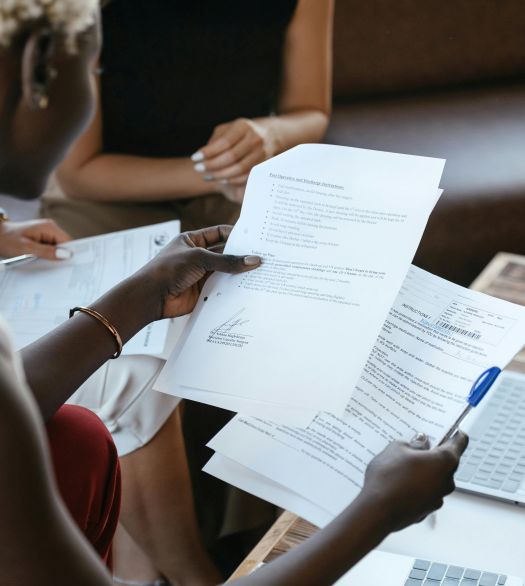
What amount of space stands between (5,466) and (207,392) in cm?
31

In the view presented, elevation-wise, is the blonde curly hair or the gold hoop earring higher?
the blonde curly hair

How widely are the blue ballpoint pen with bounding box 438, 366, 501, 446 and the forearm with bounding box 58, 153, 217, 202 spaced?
2.82ft

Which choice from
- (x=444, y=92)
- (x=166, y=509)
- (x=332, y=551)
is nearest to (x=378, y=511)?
(x=332, y=551)

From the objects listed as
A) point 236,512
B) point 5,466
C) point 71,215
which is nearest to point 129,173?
point 71,215

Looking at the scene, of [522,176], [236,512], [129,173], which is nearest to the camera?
[236,512]

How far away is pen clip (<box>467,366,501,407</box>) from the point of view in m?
0.79

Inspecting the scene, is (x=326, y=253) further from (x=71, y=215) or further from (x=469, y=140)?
(x=469, y=140)

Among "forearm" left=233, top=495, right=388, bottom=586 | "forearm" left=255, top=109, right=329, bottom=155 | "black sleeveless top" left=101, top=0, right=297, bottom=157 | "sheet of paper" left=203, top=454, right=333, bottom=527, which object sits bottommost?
"sheet of paper" left=203, top=454, right=333, bottom=527

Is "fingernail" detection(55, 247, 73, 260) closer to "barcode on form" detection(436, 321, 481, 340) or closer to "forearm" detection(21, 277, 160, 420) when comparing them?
"forearm" detection(21, 277, 160, 420)

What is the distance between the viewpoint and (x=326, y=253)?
2.95ft

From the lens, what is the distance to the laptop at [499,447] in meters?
0.98

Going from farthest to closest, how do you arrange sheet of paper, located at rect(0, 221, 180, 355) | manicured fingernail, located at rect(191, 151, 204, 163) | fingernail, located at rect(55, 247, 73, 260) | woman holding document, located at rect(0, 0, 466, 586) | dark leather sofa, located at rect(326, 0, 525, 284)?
dark leather sofa, located at rect(326, 0, 525, 284) < manicured fingernail, located at rect(191, 151, 204, 163) < fingernail, located at rect(55, 247, 73, 260) < sheet of paper, located at rect(0, 221, 180, 355) < woman holding document, located at rect(0, 0, 466, 586)

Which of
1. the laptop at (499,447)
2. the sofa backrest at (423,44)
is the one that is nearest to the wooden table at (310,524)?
the laptop at (499,447)
